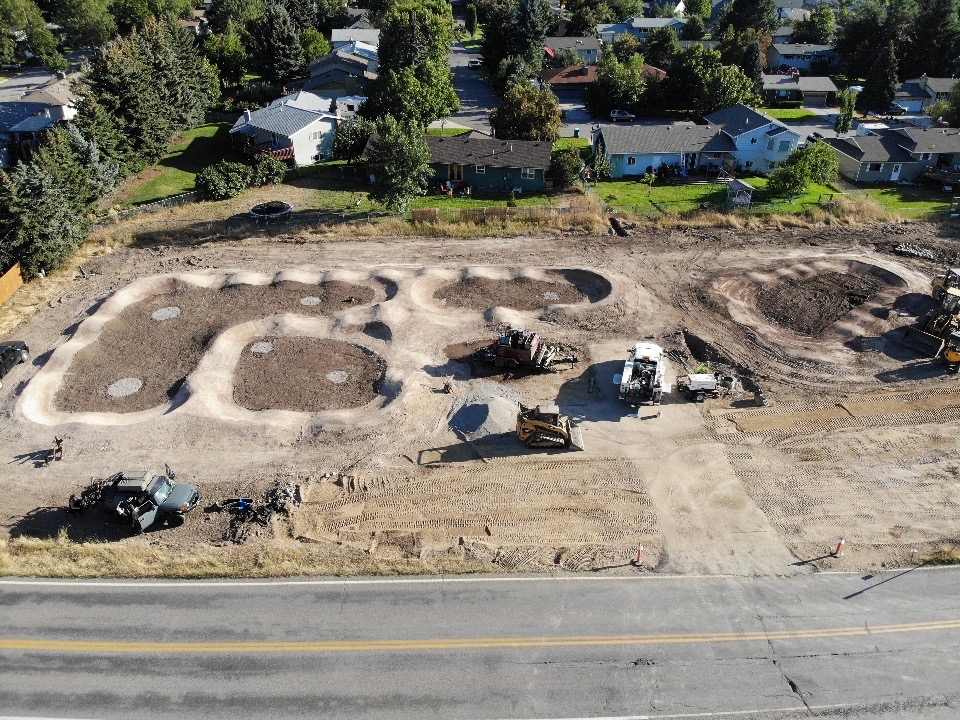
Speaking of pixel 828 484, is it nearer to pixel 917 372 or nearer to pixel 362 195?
pixel 917 372

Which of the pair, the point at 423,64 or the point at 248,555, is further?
the point at 423,64

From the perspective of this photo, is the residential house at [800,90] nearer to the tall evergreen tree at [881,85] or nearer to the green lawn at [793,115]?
the green lawn at [793,115]

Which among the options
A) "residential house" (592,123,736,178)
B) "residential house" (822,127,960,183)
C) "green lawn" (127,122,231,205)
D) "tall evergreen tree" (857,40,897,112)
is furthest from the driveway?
"tall evergreen tree" (857,40,897,112)

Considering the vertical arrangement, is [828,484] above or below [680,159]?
A: below

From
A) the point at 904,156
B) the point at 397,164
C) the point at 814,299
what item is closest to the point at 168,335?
the point at 397,164

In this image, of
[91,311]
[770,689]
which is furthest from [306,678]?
[91,311]

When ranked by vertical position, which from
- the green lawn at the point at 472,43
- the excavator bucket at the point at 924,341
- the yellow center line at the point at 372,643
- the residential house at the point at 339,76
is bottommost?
the yellow center line at the point at 372,643

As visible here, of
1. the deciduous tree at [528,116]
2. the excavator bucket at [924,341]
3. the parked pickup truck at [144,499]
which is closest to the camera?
the parked pickup truck at [144,499]

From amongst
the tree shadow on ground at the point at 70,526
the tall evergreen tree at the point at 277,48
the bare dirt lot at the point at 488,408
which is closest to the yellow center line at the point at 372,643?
the bare dirt lot at the point at 488,408
